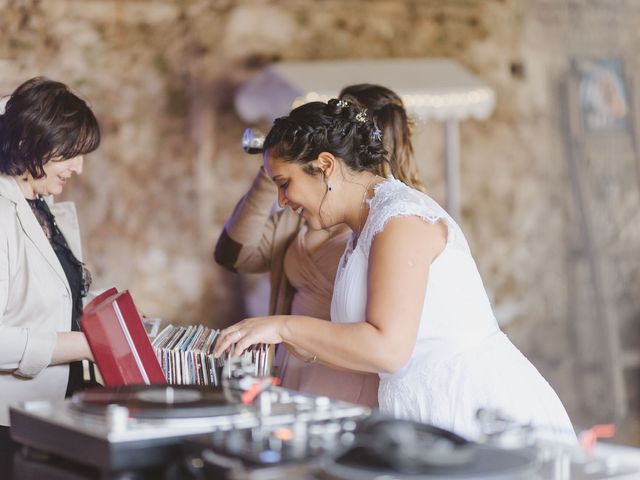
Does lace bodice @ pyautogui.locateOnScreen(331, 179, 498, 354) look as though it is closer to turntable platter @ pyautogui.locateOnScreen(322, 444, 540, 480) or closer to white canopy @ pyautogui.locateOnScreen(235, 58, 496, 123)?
turntable platter @ pyautogui.locateOnScreen(322, 444, 540, 480)

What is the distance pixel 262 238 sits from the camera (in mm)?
3041

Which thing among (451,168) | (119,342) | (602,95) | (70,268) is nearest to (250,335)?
(119,342)

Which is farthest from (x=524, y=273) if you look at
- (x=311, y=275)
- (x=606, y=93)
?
(x=311, y=275)

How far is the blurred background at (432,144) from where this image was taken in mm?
4852

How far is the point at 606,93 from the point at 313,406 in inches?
193

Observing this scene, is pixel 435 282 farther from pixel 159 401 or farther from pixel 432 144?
pixel 432 144

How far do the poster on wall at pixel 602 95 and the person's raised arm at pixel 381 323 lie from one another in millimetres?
4322

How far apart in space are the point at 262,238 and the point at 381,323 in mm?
1193

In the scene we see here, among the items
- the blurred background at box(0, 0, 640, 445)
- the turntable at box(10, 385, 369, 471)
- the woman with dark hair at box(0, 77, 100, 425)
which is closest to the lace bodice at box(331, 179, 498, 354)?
the turntable at box(10, 385, 369, 471)

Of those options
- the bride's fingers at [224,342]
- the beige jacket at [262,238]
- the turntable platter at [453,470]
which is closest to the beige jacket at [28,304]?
the bride's fingers at [224,342]

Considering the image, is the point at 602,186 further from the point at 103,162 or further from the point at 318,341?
the point at 318,341

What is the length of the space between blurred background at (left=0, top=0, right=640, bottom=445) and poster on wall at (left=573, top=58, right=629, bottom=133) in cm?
1

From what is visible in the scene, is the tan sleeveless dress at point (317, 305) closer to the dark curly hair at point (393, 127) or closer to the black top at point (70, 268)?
the dark curly hair at point (393, 127)

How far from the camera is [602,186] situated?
6.14 m
